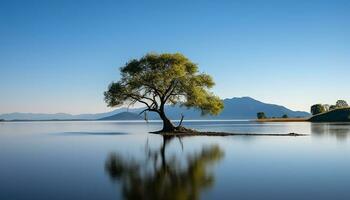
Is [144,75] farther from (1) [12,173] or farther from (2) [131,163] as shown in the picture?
(1) [12,173]

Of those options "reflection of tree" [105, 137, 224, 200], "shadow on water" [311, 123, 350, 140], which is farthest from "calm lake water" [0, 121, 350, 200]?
"shadow on water" [311, 123, 350, 140]

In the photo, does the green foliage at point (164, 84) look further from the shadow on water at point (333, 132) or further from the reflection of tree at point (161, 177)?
the reflection of tree at point (161, 177)

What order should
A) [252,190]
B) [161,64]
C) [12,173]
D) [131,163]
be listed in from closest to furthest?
[252,190]
[12,173]
[131,163]
[161,64]

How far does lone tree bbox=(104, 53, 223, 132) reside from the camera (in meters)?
78.6

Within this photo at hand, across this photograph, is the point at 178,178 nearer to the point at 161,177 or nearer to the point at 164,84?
the point at 161,177

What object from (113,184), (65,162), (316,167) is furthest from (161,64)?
(113,184)

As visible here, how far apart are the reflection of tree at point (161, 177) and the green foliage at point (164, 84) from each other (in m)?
45.3

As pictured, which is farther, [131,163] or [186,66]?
[186,66]

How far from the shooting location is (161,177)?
23250 millimetres

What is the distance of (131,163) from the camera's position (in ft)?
102

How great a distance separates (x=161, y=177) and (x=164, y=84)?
5689cm

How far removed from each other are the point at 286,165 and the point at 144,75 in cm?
5302

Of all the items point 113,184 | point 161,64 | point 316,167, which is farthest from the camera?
point 161,64

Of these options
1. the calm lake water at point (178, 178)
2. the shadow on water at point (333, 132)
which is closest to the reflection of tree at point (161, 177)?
the calm lake water at point (178, 178)
